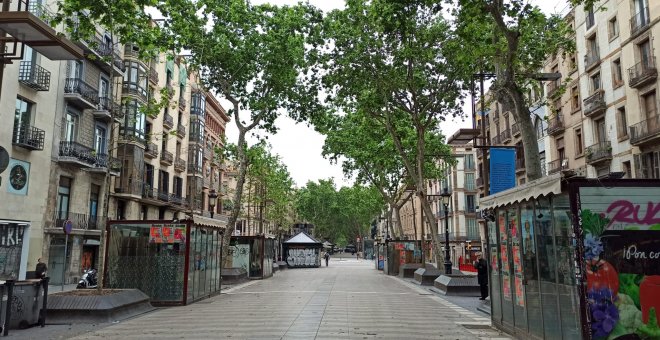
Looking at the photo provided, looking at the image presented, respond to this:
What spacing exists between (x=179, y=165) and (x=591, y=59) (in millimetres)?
31501

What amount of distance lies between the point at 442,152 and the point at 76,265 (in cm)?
2460

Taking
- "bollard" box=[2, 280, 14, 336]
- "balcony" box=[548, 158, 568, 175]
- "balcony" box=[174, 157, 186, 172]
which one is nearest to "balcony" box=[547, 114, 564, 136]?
Result: "balcony" box=[548, 158, 568, 175]

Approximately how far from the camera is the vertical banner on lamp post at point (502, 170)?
49.1ft

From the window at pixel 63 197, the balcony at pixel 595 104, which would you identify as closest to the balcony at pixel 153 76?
the window at pixel 63 197

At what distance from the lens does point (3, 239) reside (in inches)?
853

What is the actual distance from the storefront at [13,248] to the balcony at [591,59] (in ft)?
106

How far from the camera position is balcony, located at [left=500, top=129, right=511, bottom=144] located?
43406 mm

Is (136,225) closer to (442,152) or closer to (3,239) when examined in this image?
(3,239)

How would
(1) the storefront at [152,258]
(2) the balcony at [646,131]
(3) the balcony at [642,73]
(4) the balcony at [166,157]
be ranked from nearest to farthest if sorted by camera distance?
(1) the storefront at [152,258] → (2) the balcony at [646,131] → (3) the balcony at [642,73] → (4) the balcony at [166,157]

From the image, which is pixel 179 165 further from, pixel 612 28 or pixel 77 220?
pixel 612 28

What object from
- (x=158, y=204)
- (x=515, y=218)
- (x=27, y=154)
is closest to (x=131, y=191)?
(x=158, y=204)

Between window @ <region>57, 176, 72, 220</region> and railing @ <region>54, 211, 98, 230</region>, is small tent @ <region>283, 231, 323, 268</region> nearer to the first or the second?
railing @ <region>54, 211, 98, 230</region>

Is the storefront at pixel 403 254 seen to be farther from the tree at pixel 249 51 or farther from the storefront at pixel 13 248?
the storefront at pixel 13 248

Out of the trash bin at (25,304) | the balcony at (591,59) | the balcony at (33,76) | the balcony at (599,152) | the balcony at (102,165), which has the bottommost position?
the trash bin at (25,304)
